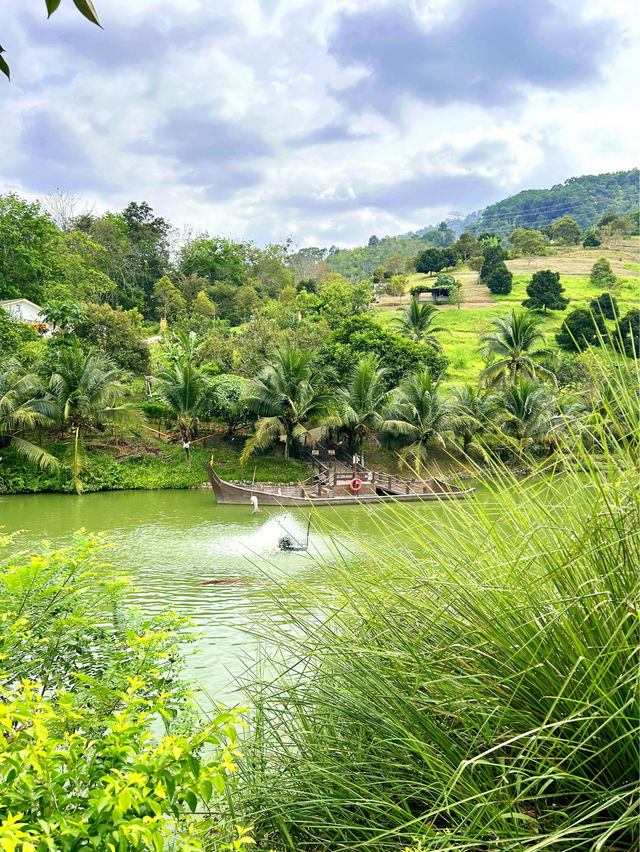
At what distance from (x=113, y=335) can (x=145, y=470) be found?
6.27 m

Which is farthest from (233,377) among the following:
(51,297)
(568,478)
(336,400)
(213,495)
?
(568,478)

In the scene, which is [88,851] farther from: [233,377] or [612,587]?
[233,377]

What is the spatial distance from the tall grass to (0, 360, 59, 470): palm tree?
15.2 m

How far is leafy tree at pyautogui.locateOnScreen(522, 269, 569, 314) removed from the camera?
36.6 meters

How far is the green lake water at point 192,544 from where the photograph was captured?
18.7 ft

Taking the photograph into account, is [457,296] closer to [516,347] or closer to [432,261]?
[432,261]

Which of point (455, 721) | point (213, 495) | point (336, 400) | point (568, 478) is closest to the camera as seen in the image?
point (455, 721)

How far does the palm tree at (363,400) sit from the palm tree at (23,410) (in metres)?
8.22

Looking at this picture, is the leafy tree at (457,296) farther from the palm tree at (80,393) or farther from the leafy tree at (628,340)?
the leafy tree at (628,340)

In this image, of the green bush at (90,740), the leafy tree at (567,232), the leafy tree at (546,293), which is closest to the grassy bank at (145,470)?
the green bush at (90,740)

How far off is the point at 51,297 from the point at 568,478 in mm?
25831

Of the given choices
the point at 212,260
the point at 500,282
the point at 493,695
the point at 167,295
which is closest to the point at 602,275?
the point at 500,282

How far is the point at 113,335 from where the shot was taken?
20.7 meters

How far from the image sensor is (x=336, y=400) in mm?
17781
